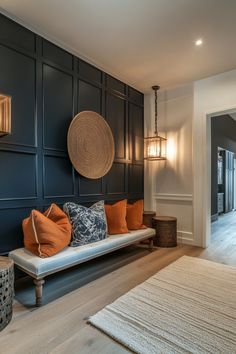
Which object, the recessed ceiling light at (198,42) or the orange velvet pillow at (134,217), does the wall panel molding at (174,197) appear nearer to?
the orange velvet pillow at (134,217)

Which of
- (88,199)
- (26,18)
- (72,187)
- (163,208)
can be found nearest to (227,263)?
(163,208)

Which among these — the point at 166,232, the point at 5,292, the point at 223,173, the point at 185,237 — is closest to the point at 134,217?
the point at 166,232

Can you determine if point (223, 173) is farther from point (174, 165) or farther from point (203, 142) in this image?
point (203, 142)

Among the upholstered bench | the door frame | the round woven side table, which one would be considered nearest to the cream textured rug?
the upholstered bench

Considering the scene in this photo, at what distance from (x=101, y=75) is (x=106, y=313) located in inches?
126

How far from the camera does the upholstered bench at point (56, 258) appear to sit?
1.96 meters

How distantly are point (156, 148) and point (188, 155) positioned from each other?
59 cm

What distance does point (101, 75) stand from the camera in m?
3.44

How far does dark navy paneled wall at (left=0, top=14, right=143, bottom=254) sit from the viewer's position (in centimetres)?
234

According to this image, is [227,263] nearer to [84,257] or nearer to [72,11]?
[84,257]

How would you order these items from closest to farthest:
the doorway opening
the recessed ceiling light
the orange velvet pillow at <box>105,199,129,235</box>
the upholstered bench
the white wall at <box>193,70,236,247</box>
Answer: the upholstered bench → the recessed ceiling light → the orange velvet pillow at <box>105,199,129,235</box> → the white wall at <box>193,70,236,247</box> → the doorway opening

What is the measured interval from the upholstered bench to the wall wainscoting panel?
4.98 feet

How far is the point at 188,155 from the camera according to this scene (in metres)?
3.93

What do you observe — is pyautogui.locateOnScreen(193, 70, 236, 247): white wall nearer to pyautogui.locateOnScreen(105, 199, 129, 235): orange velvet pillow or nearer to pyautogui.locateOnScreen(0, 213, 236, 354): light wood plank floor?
pyautogui.locateOnScreen(0, 213, 236, 354): light wood plank floor
